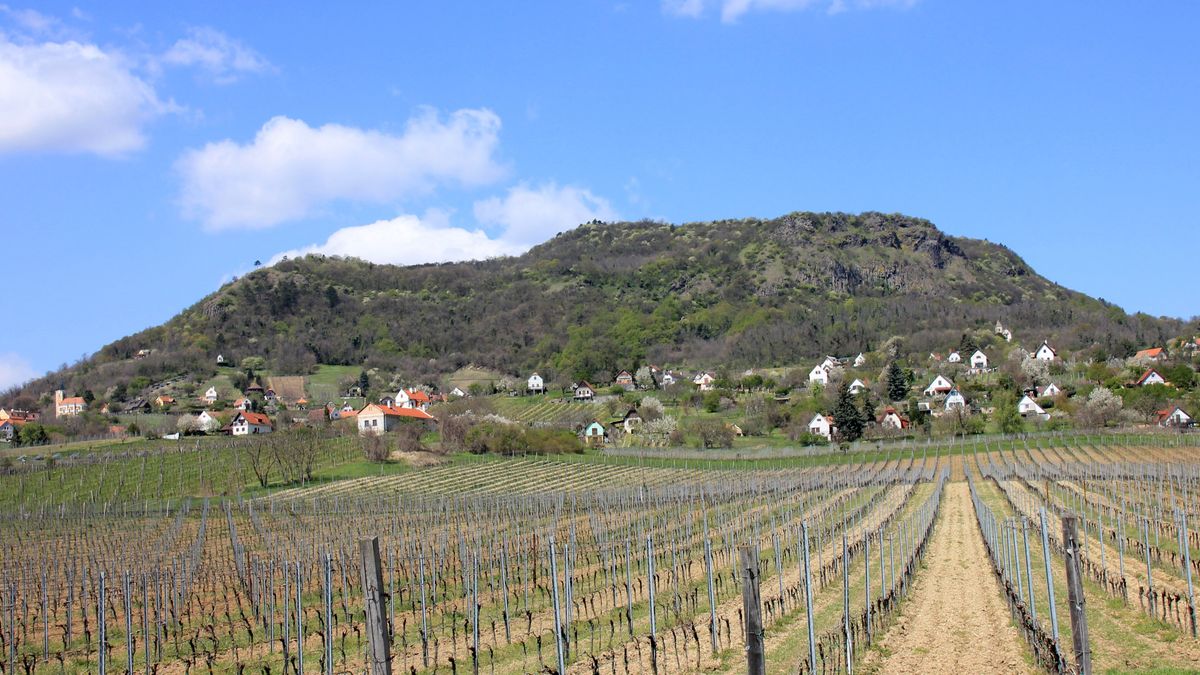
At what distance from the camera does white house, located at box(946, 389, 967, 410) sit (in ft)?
269

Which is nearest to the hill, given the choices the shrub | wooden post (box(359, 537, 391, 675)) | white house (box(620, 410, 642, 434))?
white house (box(620, 410, 642, 434))

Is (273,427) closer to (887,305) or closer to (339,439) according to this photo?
(339,439)

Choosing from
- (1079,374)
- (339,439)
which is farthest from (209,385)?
(1079,374)

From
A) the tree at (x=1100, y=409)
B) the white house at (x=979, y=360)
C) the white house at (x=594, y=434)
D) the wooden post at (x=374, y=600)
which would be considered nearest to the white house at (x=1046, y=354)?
the white house at (x=979, y=360)

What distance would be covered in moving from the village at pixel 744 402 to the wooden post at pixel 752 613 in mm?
64085

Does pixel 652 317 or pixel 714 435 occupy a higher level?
pixel 652 317

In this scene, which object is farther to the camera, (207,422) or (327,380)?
(327,380)

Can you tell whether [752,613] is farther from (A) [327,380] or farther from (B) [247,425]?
(A) [327,380]

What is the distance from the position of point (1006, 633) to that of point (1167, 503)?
24.6m

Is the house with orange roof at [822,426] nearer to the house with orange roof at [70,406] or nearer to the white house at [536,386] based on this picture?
the white house at [536,386]

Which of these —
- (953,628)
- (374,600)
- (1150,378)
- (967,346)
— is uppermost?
(967,346)

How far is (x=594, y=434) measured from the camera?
81.4 metres

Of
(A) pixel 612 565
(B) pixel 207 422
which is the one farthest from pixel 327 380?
(A) pixel 612 565

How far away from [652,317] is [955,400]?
3244 inches
